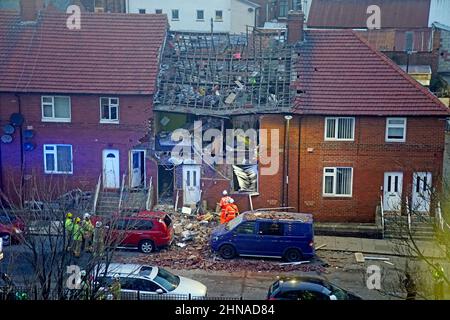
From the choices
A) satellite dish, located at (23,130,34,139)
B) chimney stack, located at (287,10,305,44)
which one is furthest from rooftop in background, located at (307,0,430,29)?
satellite dish, located at (23,130,34,139)

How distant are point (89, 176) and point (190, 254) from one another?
110 inches

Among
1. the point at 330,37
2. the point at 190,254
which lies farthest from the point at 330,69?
the point at 190,254

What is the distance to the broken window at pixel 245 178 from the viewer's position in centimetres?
1120

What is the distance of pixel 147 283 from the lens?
7.19 meters

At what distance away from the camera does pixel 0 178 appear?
36.6 feet

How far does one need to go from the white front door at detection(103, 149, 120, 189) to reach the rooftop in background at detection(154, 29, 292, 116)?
1.20 meters

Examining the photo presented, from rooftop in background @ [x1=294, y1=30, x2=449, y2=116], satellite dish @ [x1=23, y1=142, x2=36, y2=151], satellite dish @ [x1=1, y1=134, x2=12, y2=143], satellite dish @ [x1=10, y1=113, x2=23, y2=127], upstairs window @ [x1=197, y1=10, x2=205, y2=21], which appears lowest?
satellite dish @ [x1=23, y1=142, x2=36, y2=151]

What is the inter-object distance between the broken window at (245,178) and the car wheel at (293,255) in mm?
2202

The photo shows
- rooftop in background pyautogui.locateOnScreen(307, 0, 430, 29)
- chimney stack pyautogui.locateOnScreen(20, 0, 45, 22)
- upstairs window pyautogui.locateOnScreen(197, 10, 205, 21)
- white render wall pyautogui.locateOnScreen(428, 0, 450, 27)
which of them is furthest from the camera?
upstairs window pyautogui.locateOnScreen(197, 10, 205, 21)

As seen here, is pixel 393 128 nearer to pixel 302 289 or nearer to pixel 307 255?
pixel 307 255

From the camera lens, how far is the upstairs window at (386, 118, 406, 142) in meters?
10.9

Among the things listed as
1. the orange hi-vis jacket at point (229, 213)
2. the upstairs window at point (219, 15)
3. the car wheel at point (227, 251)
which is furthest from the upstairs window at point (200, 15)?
the car wheel at point (227, 251)

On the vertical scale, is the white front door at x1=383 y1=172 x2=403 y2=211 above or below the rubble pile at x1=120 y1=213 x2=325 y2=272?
above

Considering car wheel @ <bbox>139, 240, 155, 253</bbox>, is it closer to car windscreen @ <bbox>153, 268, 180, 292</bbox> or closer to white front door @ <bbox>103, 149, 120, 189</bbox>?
car windscreen @ <bbox>153, 268, 180, 292</bbox>
